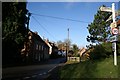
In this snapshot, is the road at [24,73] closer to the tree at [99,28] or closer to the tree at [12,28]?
the tree at [12,28]

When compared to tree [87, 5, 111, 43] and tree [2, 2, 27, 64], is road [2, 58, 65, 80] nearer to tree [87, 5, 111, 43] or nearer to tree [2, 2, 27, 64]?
tree [2, 2, 27, 64]

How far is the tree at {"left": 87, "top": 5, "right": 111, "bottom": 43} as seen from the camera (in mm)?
44094

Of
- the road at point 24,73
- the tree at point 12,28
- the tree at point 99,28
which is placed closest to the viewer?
the road at point 24,73

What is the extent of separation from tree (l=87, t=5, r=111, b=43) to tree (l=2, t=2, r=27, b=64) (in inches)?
545

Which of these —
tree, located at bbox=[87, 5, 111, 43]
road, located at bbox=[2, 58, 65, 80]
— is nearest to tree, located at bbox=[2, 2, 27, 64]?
road, located at bbox=[2, 58, 65, 80]

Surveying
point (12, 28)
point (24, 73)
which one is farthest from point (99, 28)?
point (24, 73)

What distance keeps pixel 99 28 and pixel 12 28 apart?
58.5 ft

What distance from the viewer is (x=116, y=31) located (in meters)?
13.8

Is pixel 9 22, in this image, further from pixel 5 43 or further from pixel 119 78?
pixel 119 78

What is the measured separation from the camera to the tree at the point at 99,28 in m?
44.1

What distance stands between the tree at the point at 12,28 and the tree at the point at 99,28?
45.4 feet

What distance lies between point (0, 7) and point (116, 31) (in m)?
21.4

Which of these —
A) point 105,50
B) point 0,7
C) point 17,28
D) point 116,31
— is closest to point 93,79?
point 116,31

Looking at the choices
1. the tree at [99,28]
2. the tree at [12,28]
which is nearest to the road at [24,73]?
the tree at [12,28]
